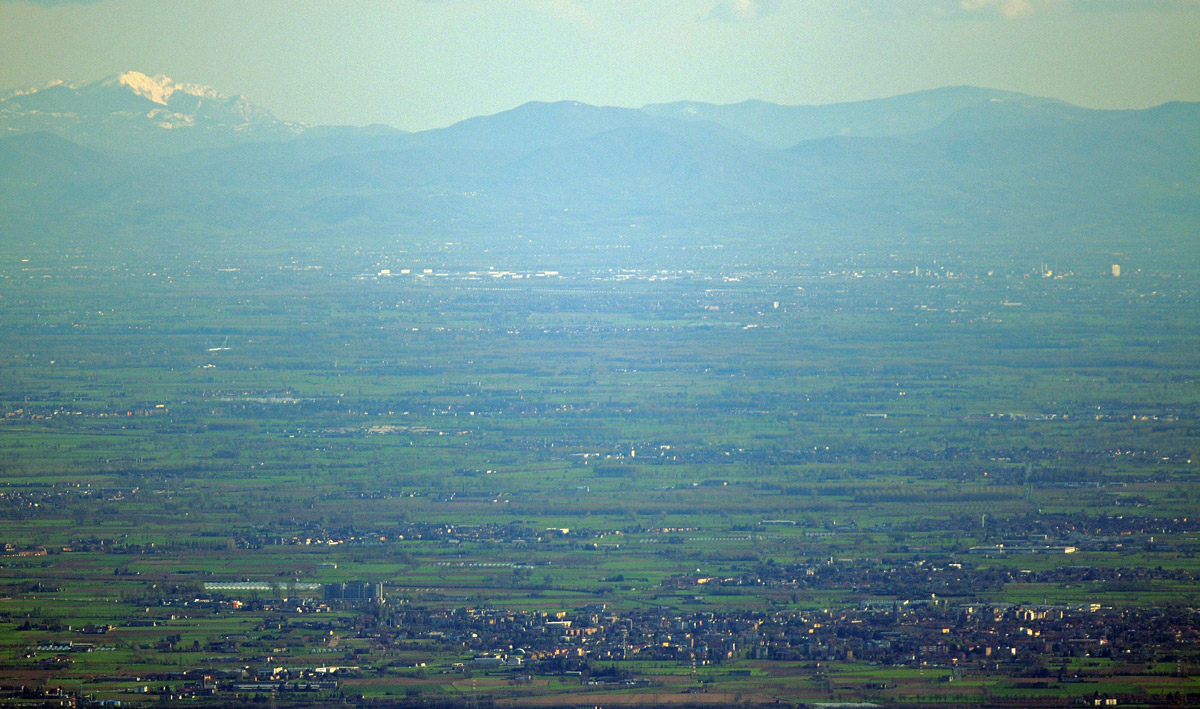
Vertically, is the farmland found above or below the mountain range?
below

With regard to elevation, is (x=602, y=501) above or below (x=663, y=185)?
below

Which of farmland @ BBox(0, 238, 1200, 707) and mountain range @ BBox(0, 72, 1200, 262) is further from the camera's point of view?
mountain range @ BBox(0, 72, 1200, 262)

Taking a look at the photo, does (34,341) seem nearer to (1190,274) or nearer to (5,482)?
(5,482)

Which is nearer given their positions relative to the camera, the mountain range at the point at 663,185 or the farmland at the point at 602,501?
the farmland at the point at 602,501

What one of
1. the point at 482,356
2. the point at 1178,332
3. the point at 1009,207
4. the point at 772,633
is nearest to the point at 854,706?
the point at 772,633

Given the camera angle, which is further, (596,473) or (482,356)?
(482,356)

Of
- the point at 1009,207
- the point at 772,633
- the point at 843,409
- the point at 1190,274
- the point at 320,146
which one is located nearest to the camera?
the point at 772,633

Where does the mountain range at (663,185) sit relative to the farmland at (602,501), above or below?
above

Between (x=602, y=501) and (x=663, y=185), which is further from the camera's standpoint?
(x=663, y=185)
